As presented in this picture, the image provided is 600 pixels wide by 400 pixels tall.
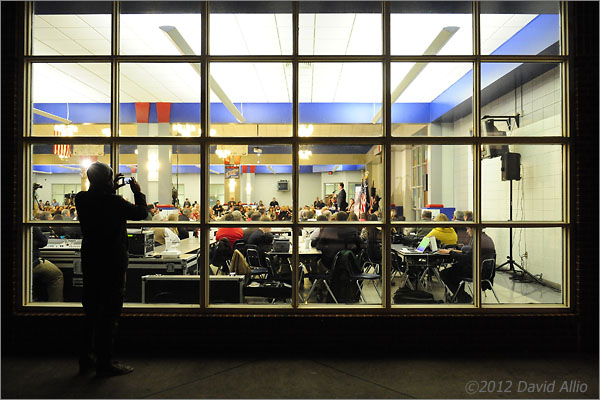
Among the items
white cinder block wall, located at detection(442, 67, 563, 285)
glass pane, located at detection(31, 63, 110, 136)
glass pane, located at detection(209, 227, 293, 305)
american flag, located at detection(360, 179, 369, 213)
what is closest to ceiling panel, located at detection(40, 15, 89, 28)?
glass pane, located at detection(31, 63, 110, 136)

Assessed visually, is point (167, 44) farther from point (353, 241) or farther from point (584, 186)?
point (584, 186)

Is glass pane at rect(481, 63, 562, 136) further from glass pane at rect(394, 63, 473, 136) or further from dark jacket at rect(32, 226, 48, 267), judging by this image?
dark jacket at rect(32, 226, 48, 267)

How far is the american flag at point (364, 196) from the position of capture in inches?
161

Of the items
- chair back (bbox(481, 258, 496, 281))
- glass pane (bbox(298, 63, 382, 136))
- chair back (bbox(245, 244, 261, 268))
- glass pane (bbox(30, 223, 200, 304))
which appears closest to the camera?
glass pane (bbox(30, 223, 200, 304))

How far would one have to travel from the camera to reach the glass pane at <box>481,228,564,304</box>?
3637 mm

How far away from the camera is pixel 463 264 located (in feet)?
13.4

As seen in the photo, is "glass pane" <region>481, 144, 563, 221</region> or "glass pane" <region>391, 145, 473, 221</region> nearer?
"glass pane" <region>391, 145, 473, 221</region>

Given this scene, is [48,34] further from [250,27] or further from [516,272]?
[516,272]

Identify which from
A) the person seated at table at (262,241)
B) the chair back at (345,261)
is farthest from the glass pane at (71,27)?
the chair back at (345,261)

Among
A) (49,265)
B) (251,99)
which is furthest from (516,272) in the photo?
(49,265)

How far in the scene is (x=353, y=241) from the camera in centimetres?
439

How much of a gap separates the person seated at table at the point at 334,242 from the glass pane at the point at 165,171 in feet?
5.05

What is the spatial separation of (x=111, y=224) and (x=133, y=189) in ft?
1.07

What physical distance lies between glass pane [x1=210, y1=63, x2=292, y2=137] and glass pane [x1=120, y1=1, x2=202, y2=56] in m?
0.44
